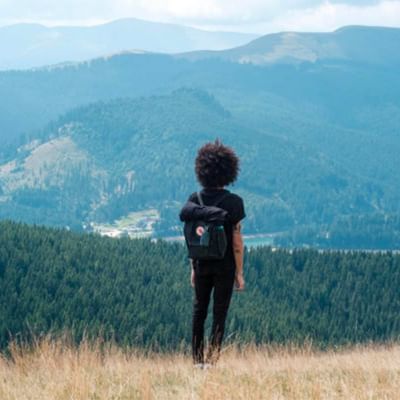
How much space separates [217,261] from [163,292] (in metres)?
128

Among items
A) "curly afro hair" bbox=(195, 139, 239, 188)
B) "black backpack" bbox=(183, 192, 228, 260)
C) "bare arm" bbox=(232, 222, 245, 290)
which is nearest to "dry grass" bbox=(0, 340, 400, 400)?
"bare arm" bbox=(232, 222, 245, 290)

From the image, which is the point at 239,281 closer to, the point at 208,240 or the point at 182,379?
the point at 208,240

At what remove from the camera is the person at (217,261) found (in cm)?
1752

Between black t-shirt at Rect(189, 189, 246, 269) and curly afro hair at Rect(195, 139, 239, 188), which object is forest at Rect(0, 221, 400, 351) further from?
black t-shirt at Rect(189, 189, 246, 269)

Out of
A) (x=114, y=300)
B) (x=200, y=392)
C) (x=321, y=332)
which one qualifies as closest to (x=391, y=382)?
(x=200, y=392)

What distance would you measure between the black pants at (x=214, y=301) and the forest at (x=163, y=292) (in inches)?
3260

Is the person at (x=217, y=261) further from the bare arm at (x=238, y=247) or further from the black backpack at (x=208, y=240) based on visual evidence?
the black backpack at (x=208, y=240)

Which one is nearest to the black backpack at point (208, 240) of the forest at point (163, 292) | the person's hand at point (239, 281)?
the person's hand at point (239, 281)

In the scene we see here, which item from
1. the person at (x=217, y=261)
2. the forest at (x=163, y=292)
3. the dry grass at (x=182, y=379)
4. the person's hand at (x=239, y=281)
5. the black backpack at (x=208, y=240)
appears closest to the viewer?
the dry grass at (x=182, y=379)

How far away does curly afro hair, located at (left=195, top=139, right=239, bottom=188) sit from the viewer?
17859 mm

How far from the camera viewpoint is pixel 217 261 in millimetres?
17531

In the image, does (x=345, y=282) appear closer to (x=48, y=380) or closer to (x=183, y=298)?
(x=183, y=298)

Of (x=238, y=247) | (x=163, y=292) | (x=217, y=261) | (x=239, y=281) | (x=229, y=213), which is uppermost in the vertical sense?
(x=229, y=213)

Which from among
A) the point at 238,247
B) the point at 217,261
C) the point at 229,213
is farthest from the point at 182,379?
the point at 229,213
